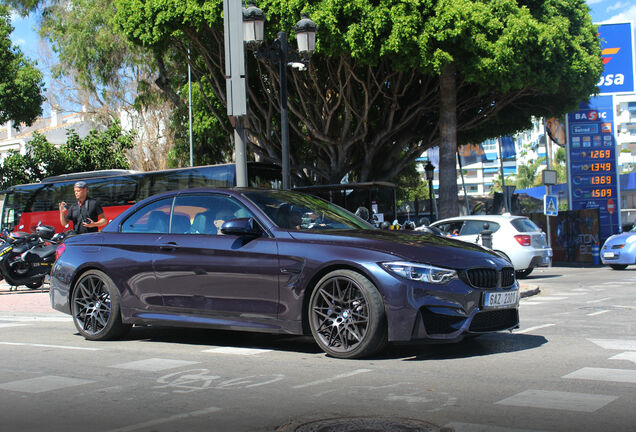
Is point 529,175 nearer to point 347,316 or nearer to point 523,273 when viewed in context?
point 523,273

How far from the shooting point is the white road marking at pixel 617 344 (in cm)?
676

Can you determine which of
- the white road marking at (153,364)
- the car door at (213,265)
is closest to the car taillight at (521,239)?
the car door at (213,265)

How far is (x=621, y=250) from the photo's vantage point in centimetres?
2217

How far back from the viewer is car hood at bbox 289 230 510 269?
19.6 ft

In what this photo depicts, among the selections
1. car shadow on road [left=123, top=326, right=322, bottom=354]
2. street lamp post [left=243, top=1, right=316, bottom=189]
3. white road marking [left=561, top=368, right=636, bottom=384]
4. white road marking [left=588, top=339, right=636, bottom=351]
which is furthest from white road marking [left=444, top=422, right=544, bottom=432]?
street lamp post [left=243, top=1, right=316, bottom=189]

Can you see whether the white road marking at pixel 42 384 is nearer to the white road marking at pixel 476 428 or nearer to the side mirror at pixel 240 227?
the side mirror at pixel 240 227

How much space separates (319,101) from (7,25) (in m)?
18.1

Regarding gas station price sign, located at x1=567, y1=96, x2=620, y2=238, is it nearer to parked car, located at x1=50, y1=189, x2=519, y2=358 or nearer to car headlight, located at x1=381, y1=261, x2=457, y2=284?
parked car, located at x1=50, y1=189, x2=519, y2=358

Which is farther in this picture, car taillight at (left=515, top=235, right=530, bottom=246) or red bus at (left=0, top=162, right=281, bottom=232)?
red bus at (left=0, top=162, right=281, bottom=232)

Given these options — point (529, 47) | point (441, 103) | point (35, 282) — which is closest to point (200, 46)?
point (441, 103)

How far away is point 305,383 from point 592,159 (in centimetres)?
2831

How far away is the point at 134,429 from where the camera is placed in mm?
4133

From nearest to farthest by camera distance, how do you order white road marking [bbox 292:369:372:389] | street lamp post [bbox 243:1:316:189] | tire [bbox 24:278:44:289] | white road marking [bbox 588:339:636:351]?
white road marking [bbox 292:369:372:389]
white road marking [bbox 588:339:636:351]
street lamp post [bbox 243:1:316:189]
tire [bbox 24:278:44:289]

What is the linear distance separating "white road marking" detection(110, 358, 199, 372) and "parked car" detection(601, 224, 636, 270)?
61.3ft
